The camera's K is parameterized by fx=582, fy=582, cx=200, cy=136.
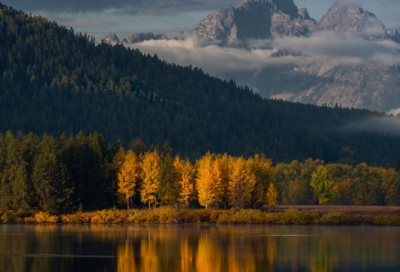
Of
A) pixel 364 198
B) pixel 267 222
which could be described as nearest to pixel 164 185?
pixel 267 222

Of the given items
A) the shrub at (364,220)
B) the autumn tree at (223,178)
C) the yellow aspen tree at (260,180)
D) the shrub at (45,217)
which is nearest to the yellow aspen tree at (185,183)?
the autumn tree at (223,178)

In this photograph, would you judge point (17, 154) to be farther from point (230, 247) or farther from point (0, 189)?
point (230, 247)

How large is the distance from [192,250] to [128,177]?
49931mm

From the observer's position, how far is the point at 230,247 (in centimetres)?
6172

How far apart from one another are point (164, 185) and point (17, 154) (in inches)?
1053

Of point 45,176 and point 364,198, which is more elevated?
point 45,176

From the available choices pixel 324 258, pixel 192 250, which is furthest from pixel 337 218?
pixel 192 250

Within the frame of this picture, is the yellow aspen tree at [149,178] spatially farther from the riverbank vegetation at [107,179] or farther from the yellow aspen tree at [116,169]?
the yellow aspen tree at [116,169]

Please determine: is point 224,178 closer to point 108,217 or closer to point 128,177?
point 128,177

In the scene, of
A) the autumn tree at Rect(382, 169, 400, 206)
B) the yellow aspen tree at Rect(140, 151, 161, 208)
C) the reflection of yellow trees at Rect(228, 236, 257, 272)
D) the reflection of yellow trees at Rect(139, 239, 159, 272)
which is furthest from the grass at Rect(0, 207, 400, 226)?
the autumn tree at Rect(382, 169, 400, 206)

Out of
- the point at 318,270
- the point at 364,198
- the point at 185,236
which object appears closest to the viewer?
the point at 318,270

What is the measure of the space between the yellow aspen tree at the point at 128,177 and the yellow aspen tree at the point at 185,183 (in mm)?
8029

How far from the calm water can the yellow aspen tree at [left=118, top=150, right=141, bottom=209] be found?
24009 millimetres

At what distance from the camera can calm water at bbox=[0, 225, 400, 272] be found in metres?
49.0
